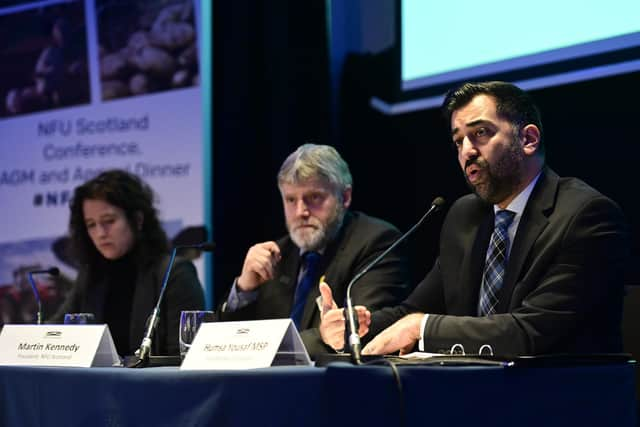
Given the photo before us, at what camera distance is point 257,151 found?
4.52 m

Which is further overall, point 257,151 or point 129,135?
point 129,135

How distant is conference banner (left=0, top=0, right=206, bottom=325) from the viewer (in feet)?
15.4

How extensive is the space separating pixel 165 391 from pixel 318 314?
1509 millimetres

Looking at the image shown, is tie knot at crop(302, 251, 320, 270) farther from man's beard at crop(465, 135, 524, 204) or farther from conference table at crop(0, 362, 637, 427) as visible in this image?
conference table at crop(0, 362, 637, 427)

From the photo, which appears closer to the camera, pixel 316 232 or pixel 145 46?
pixel 316 232

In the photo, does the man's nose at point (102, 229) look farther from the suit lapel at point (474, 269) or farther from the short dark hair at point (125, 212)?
the suit lapel at point (474, 269)

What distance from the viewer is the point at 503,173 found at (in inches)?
102

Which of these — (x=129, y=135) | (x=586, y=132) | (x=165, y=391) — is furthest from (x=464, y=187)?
(x=165, y=391)

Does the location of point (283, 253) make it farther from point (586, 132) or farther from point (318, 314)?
point (586, 132)

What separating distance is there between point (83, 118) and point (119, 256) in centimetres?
131

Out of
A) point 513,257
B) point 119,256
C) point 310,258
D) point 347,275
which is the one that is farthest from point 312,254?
point 513,257

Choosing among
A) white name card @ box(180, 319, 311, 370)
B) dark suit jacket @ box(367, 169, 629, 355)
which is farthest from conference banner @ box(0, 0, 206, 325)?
white name card @ box(180, 319, 311, 370)

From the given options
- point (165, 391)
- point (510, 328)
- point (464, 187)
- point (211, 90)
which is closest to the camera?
point (165, 391)

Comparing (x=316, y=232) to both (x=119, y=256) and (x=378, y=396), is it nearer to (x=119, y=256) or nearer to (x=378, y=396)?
(x=119, y=256)
